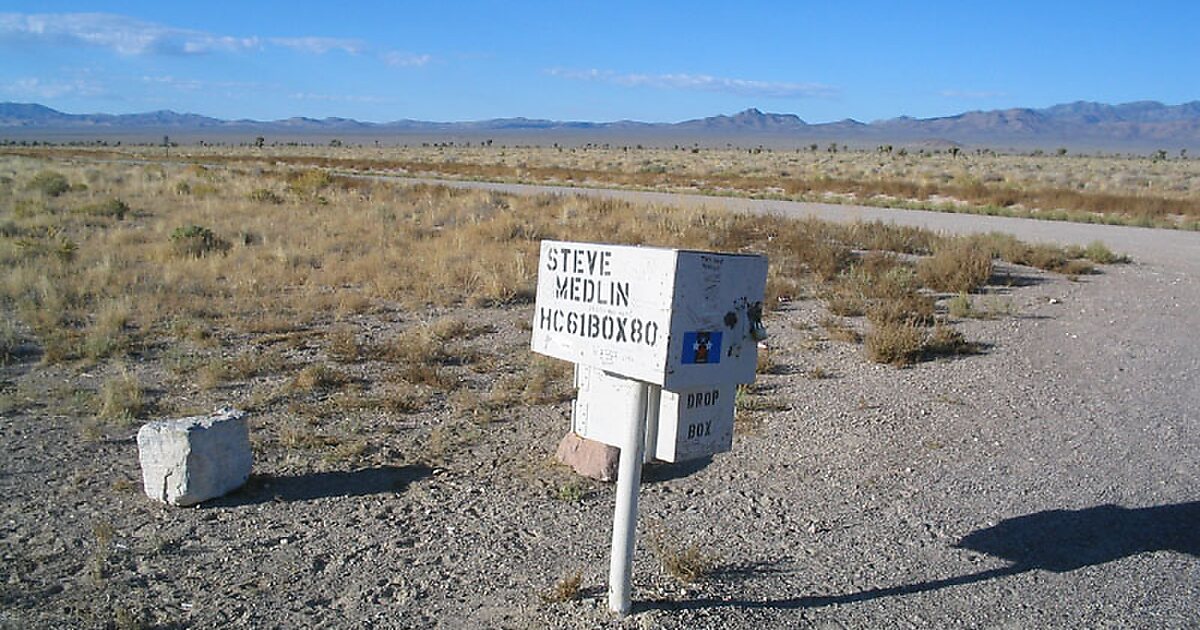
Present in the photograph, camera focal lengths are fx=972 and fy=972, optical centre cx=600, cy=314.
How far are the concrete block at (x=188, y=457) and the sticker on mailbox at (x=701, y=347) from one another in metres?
3.12

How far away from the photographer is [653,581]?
475cm

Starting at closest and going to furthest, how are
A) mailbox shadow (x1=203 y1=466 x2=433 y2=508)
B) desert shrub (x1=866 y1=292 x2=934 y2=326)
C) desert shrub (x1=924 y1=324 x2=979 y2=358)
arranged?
mailbox shadow (x1=203 y1=466 x2=433 y2=508) → desert shrub (x1=924 y1=324 x2=979 y2=358) → desert shrub (x1=866 y1=292 x2=934 y2=326)

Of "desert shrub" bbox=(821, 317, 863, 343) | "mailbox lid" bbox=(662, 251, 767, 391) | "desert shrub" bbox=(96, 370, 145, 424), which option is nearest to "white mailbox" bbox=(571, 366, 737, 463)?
"mailbox lid" bbox=(662, 251, 767, 391)

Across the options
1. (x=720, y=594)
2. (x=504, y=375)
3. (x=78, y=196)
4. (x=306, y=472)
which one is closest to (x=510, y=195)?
(x=78, y=196)

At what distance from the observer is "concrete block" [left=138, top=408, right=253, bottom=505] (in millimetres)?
5555

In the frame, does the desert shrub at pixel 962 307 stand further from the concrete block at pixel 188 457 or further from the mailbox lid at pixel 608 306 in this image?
the concrete block at pixel 188 457

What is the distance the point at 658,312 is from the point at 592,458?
102 inches

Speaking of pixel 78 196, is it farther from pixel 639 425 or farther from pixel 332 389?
pixel 639 425

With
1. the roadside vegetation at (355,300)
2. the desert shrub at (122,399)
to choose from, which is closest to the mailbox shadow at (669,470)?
the roadside vegetation at (355,300)

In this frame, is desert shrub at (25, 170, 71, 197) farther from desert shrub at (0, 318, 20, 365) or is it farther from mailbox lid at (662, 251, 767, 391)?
mailbox lid at (662, 251, 767, 391)

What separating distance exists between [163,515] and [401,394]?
2.90 metres

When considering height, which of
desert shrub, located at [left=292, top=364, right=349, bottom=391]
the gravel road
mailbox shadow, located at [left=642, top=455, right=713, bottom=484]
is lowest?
desert shrub, located at [left=292, top=364, right=349, bottom=391]

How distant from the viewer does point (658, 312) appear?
3.89m

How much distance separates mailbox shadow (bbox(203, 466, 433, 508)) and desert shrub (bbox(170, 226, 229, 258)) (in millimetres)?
10241
